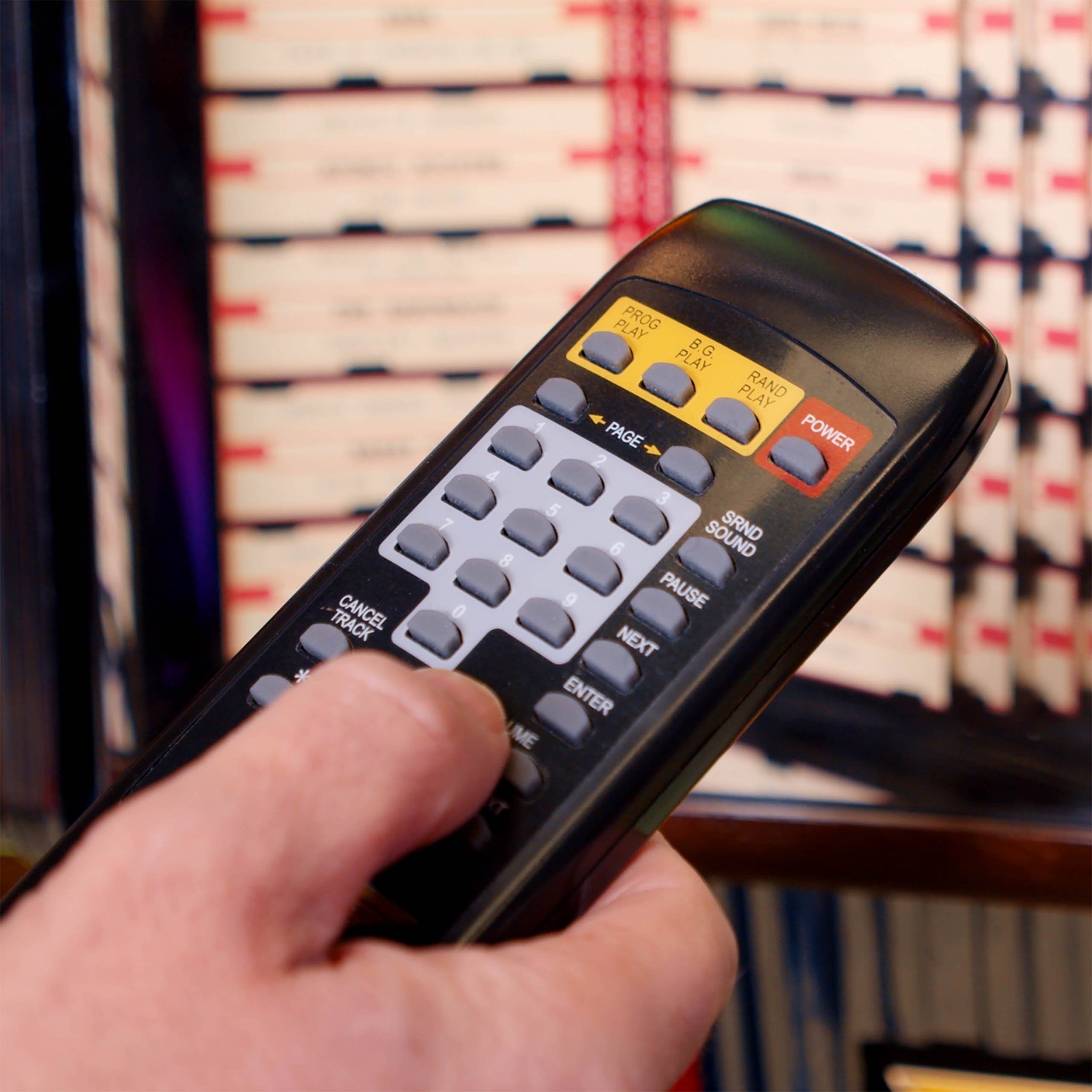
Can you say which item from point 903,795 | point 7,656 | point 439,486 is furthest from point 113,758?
point 903,795

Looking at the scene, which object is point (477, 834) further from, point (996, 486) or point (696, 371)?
point (996, 486)

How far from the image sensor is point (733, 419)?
0.39 meters

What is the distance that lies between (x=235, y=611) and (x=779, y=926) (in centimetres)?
34

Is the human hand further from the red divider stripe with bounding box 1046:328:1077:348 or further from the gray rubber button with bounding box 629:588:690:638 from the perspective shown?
the red divider stripe with bounding box 1046:328:1077:348

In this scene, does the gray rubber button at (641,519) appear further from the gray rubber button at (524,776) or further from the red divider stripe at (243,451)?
the red divider stripe at (243,451)

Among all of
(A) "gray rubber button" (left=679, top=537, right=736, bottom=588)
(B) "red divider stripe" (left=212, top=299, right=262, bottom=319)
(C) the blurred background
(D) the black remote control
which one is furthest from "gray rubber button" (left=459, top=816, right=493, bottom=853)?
(B) "red divider stripe" (left=212, top=299, right=262, bottom=319)

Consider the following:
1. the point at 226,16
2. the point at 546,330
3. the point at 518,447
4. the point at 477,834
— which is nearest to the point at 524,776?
the point at 477,834

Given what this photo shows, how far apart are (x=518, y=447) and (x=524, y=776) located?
123 millimetres

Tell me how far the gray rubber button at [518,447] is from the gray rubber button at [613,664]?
0.08m

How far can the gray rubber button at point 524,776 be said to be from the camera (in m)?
0.33

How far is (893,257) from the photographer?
559 millimetres

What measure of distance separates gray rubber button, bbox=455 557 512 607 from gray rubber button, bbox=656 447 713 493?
7cm

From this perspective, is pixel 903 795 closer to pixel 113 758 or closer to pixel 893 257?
pixel 893 257

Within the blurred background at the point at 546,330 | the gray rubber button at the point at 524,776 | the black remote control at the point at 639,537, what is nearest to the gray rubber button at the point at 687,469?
the black remote control at the point at 639,537
